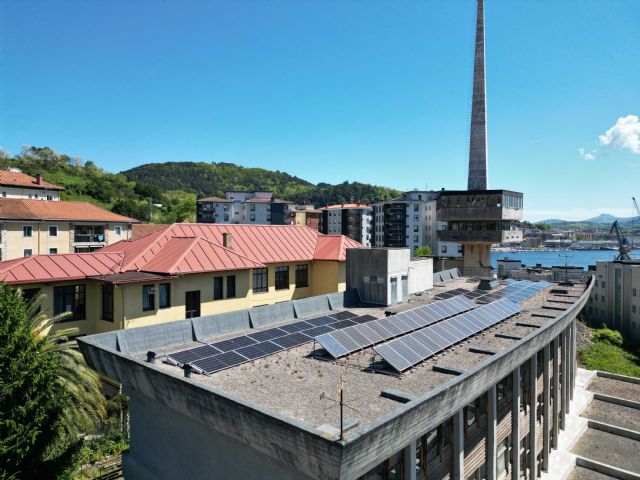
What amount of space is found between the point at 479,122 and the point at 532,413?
134ft

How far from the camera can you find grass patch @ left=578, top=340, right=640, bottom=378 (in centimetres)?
4725

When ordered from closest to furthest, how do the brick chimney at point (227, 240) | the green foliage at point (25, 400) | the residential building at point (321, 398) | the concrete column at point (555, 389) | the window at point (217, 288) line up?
the residential building at point (321, 398) < the green foliage at point (25, 400) < the concrete column at point (555, 389) < the window at point (217, 288) < the brick chimney at point (227, 240)

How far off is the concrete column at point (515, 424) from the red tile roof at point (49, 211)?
5710 centimetres

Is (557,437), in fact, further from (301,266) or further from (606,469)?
(301,266)

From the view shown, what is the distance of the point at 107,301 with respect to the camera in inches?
971

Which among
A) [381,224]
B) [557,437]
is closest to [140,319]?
[557,437]

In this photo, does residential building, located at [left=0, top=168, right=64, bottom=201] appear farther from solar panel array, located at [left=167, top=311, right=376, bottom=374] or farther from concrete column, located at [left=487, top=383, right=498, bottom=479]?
concrete column, located at [left=487, top=383, right=498, bottom=479]

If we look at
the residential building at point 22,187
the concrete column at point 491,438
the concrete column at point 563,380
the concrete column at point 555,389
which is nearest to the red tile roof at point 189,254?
the concrete column at point 555,389

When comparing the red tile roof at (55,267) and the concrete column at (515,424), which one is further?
the red tile roof at (55,267)

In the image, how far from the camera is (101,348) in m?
14.7

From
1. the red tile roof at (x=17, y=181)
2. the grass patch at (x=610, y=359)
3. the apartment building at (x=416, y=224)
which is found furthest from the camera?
the apartment building at (x=416, y=224)

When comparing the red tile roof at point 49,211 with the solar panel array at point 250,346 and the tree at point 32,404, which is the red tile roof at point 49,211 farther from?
the solar panel array at point 250,346

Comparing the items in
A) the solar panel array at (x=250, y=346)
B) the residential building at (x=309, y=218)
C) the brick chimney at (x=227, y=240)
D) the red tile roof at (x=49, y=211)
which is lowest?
the solar panel array at (x=250, y=346)

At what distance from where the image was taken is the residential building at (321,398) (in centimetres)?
946
